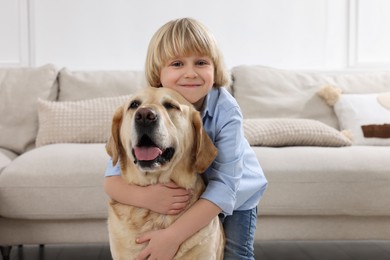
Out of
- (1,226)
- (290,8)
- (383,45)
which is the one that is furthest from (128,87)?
(383,45)

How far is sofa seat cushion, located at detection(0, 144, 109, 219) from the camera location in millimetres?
2137

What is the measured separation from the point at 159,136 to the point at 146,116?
0.06 m

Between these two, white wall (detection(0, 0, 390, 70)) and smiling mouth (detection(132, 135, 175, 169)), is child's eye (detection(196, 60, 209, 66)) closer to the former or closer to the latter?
smiling mouth (detection(132, 135, 175, 169))

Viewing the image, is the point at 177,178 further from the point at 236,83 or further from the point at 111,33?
the point at 111,33

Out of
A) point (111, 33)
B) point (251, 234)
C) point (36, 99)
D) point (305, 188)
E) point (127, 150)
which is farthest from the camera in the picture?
point (111, 33)

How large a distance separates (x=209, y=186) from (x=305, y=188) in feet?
2.69

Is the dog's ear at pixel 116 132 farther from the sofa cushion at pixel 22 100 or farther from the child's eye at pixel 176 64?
the sofa cushion at pixel 22 100

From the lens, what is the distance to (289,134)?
8.17ft

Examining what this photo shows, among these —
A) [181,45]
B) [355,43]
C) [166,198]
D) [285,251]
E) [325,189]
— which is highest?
[181,45]

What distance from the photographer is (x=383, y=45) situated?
379 cm

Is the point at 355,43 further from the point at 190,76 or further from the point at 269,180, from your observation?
the point at 190,76

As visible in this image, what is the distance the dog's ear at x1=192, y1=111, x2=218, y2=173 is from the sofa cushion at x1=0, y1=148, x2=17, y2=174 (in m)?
1.20

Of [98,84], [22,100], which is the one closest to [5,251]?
[22,100]

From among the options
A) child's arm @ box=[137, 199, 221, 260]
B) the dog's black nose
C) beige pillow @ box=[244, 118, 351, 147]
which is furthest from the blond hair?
beige pillow @ box=[244, 118, 351, 147]
